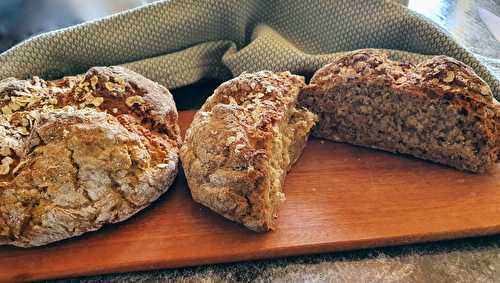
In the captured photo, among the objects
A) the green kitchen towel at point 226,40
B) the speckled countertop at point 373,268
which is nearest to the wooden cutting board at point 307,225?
the speckled countertop at point 373,268

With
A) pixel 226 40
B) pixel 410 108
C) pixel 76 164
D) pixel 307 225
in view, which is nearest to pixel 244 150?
pixel 307 225

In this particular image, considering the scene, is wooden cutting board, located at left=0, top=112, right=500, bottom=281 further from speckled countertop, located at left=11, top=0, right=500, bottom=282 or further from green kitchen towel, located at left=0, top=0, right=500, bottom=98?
green kitchen towel, located at left=0, top=0, right=500, bottom=98

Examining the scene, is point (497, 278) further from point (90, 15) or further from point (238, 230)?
point (90, 15)

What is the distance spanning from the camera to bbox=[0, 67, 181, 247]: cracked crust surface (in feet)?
3.25

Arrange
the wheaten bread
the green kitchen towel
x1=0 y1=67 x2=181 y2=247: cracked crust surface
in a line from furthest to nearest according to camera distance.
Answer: the green kitchen towel
the wheaten bread
x1=0 y1=67 x2=181 y2=247: cracked crust surface

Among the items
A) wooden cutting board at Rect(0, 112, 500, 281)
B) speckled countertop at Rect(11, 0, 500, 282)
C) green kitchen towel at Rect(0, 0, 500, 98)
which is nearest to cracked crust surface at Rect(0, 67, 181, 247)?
wooden cutting board at Rect(0, 112, 500, 281)

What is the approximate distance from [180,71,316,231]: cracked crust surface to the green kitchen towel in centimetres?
32

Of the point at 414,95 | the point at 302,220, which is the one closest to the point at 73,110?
the point at 302,220

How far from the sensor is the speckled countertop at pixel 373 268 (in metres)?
0.99

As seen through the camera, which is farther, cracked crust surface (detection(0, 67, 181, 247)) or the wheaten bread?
the wheaten bread

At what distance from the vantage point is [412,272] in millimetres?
999

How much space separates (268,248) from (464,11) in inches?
58.9

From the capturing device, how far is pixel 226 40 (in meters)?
1.62

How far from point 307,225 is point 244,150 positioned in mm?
223
